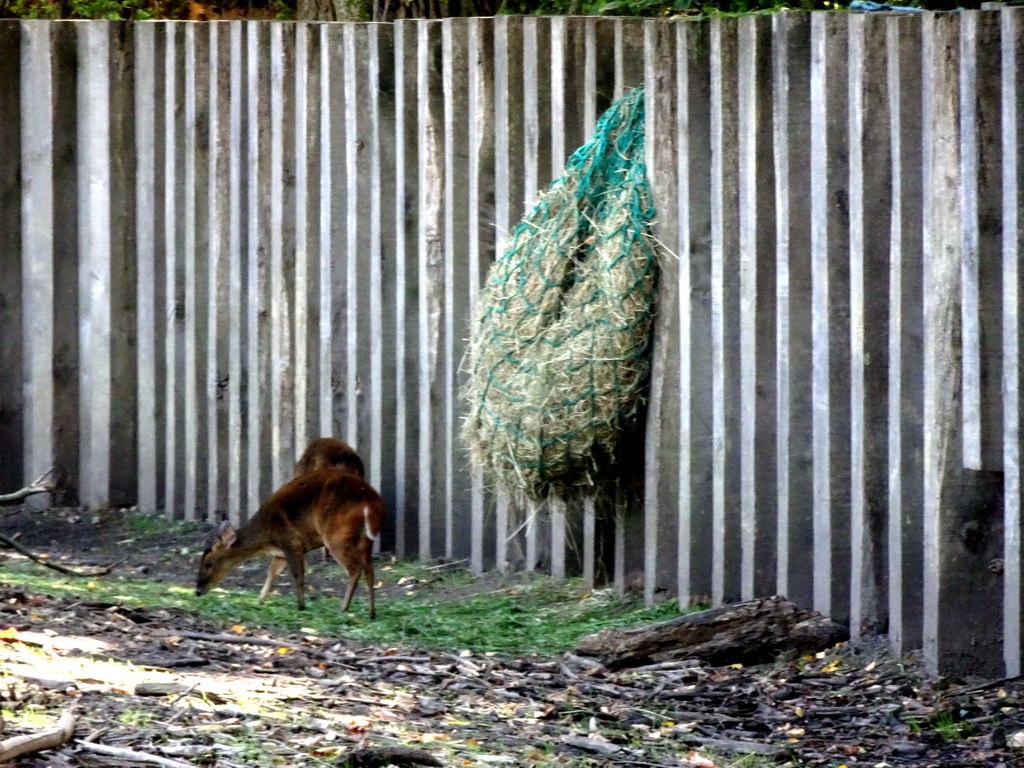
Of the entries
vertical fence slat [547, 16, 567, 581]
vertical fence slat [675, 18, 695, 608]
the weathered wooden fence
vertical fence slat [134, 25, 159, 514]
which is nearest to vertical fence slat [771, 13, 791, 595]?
the weathered wooden fence

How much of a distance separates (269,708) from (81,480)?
18.8 feet

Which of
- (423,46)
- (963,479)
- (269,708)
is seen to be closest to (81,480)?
(423,46)

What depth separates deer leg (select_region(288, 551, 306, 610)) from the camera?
29.2ft

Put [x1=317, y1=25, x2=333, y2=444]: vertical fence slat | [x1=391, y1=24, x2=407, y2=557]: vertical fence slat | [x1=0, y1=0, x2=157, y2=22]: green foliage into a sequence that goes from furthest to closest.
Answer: [x1=0, y1=0, x2=157, y2=22]: green foliage → [x1=317, y1=25, x2=333, y2=444]: vertical fence slat → [x1=391, y1=24, x2=407, y2=557]: vertical fence slat

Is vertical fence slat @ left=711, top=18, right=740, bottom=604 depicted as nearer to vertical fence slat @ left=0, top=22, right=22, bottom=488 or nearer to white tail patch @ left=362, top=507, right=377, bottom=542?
white tail patch @ left=362, top=507, right=377, bottom=542

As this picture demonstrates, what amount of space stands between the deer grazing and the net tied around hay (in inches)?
28.0

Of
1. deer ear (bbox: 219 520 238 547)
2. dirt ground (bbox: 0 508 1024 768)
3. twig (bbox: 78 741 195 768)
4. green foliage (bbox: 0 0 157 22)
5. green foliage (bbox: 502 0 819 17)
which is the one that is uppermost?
green foliage (bbox: 0 0 157 22)

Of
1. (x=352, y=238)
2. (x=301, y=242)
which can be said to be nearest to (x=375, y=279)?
(x=352, y=238)

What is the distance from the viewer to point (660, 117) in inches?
325

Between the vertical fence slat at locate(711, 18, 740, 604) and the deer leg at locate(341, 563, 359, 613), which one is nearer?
the vertical fence slat at locate(711, 18, 740, 604)

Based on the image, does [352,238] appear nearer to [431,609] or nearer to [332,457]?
[332,457]

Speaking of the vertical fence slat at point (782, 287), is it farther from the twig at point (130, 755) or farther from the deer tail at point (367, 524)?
the twig at point (130, 755)

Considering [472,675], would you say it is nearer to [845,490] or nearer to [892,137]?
[845,490]

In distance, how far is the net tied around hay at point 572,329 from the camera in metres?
8.15
